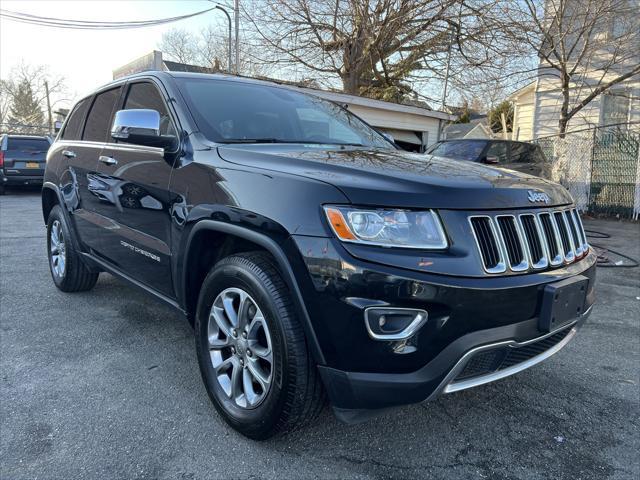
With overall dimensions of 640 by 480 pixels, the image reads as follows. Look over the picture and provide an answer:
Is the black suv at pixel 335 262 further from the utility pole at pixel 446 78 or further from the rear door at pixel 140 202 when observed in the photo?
the utility pole at pixel 446 78

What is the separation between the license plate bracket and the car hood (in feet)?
1.25

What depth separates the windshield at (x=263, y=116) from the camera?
2.91 meters

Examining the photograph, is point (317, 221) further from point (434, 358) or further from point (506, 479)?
point (506, 479)

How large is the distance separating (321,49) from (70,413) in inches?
688

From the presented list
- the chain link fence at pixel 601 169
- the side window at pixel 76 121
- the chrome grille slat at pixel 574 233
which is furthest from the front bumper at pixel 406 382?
the chain link fence at pixel 601 169

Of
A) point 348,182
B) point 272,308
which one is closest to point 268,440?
point 272,308

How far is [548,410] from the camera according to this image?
2.70 m

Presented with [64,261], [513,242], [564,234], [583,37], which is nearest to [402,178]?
[513,242]

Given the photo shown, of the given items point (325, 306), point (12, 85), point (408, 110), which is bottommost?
point (325, 306)

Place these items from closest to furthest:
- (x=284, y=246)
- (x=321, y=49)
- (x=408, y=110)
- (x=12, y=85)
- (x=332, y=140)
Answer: (x=284, y=246)
(x=332, y=140)
(x=408, y=110)
(x=321, y=49)
(x=12, y=85)

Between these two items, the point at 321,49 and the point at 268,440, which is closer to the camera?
the point at 268,440

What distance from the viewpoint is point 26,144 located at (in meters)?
14.3

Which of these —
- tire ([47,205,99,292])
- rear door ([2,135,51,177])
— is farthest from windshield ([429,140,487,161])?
rear door ([2,135,51,177])

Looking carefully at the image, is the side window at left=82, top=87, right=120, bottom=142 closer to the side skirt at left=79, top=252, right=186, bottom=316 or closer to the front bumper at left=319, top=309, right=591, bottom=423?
the side skirt at left=79, top=252, right=186, bottom=316
